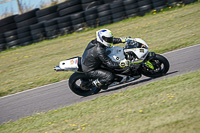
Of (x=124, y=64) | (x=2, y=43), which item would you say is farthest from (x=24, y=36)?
(x=124, y=64)

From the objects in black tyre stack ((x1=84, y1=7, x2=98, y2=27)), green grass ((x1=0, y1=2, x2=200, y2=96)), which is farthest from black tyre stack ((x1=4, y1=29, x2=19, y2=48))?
black tyre stack ((x1=84, y1=7, x2=98, y2=27))

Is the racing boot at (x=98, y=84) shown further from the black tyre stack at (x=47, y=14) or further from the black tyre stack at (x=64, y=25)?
the black tyre stack at (x=47, y=14)

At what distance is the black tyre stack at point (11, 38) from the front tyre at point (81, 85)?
11.1m

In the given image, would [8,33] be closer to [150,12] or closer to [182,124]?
[150,12]

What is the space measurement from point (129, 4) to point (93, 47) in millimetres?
10110

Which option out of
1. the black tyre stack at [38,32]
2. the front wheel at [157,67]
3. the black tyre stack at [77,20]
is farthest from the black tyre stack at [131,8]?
the front wheel at [157,67]

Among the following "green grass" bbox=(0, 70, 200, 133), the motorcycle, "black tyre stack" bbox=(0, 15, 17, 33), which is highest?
"black tyre stack" bbox=(0, 15, 17, 33)

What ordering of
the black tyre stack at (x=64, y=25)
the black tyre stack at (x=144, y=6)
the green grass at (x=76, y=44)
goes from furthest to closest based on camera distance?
the black tyre stack at (x=64, y=25), the black tyre stack at (x=144, y=6), the green grass at (x=76, y=44)

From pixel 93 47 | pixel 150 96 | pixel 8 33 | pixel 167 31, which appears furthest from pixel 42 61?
pixel 150 96

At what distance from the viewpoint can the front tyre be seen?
6.88 metres

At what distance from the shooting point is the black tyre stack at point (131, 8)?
52.6 feet

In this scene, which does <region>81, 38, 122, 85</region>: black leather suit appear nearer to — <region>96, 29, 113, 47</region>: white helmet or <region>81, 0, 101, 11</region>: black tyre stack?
<region>96, 29, 113, 47</region>: white helmet

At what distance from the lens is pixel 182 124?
3.84 metres

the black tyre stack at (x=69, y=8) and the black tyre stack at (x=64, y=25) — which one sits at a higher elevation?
the black tyre stack at (x=69, y=8)
